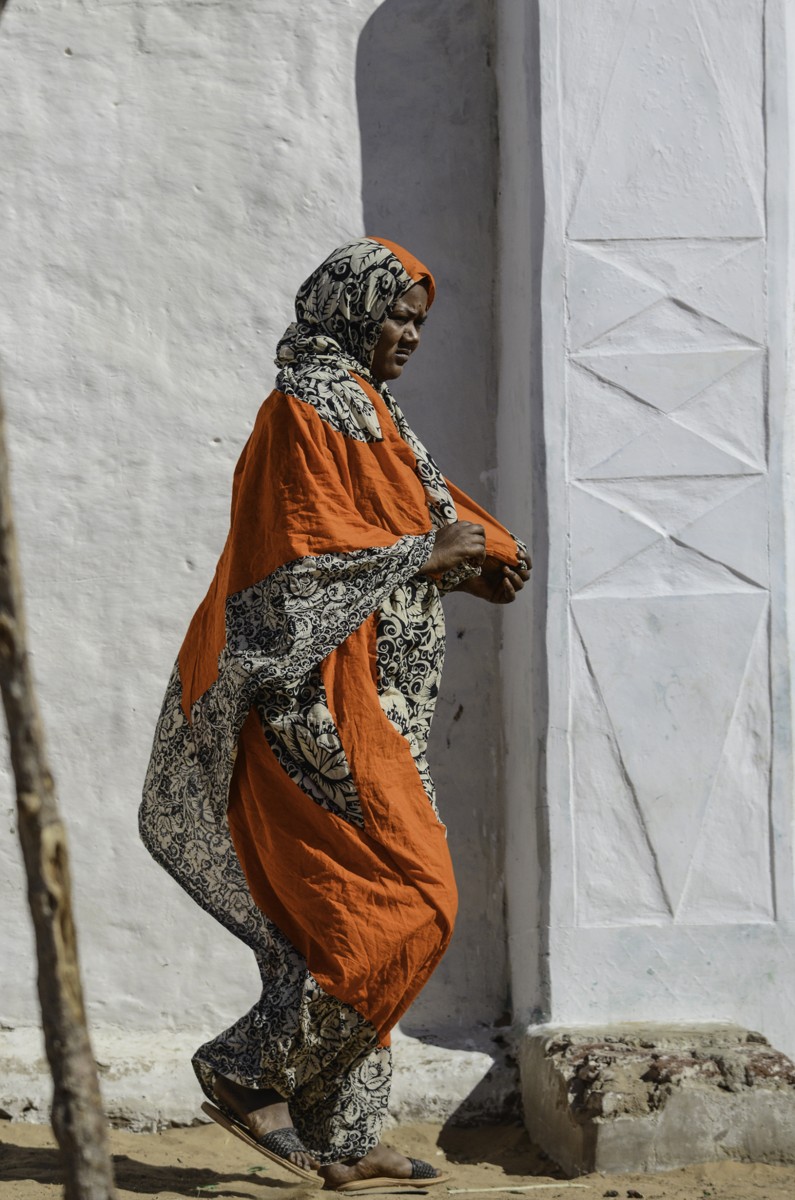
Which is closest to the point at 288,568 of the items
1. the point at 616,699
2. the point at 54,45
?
the point at 616,699

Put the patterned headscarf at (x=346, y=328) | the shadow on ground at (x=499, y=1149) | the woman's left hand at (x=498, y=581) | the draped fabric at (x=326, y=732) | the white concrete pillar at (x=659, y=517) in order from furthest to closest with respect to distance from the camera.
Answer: the white concrete pillar at (x=659, y=517)
the shadow on ground at (x=499, y=1149)
the woman's left hand at (x=498, y=581)
the patterned headscarf at (x=346, y=328)
the draped fabric at (x=326, y=732)

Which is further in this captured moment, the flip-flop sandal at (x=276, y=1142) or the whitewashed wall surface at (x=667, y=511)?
the whitewashed wall surface at (x=667, y=511)

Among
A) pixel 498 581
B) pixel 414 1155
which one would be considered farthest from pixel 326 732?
pixel 414 1155

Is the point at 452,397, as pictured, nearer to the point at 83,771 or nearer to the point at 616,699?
the point at 616,699

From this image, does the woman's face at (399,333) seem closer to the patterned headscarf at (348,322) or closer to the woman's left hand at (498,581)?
Result: the patterned headscarf at (348,322)

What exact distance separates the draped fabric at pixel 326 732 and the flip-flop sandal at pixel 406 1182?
0.09 meters

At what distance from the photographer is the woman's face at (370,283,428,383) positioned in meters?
3.68

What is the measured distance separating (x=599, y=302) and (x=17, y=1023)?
252 centimetres

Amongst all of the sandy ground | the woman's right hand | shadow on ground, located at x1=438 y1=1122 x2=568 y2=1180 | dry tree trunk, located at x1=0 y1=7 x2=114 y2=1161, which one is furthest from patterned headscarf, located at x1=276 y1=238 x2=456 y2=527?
shadow on ground, located at x1=438 y1=1122 x2=568 y2=1180

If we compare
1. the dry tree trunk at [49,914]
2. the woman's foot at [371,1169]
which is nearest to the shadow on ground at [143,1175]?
the woman's foot at [371,1169]

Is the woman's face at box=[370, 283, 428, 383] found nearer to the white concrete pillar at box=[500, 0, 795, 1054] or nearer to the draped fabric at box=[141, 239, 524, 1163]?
the draped fabric at box=[141, 239, 524, 1163]

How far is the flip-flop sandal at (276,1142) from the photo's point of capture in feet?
11.5

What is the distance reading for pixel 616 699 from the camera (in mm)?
4293

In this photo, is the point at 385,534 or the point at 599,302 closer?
the point at 385,534
